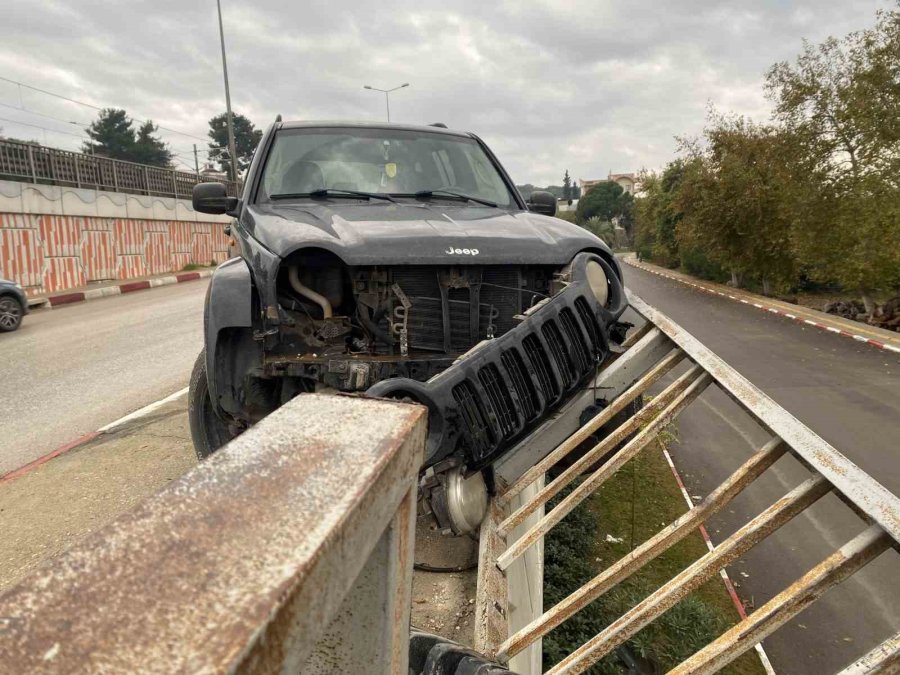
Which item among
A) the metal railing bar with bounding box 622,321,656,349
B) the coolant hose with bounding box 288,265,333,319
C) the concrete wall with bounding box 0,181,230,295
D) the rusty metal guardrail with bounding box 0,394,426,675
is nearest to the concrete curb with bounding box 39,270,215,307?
the concrete wall with bounding box 0,181,230,295

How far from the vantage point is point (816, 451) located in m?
1.67

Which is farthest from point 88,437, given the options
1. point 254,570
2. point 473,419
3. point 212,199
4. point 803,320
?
point 803,320

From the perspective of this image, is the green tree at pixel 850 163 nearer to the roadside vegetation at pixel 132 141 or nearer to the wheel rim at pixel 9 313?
the wheel rim at pixel 9 313

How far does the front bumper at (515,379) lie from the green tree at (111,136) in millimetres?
55755

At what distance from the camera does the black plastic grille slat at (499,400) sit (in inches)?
89.0

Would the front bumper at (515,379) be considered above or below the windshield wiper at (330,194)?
below

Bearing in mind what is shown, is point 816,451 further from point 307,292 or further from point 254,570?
point 307,292

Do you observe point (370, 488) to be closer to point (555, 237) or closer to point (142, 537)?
point (142, 537)

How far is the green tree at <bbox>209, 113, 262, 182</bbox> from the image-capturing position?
50094mm

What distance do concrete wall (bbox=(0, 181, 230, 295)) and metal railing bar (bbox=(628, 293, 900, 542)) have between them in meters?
15.6

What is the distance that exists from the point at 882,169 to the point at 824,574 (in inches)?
524

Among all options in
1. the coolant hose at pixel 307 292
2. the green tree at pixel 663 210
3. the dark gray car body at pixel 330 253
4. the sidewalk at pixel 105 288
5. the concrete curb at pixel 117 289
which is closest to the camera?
the dark gray car body at pixel 330 253

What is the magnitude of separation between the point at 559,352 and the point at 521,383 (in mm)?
254

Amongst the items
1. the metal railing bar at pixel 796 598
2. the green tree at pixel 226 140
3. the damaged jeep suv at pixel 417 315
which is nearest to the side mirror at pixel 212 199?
the damaged jeep suv at pixel 417 315
